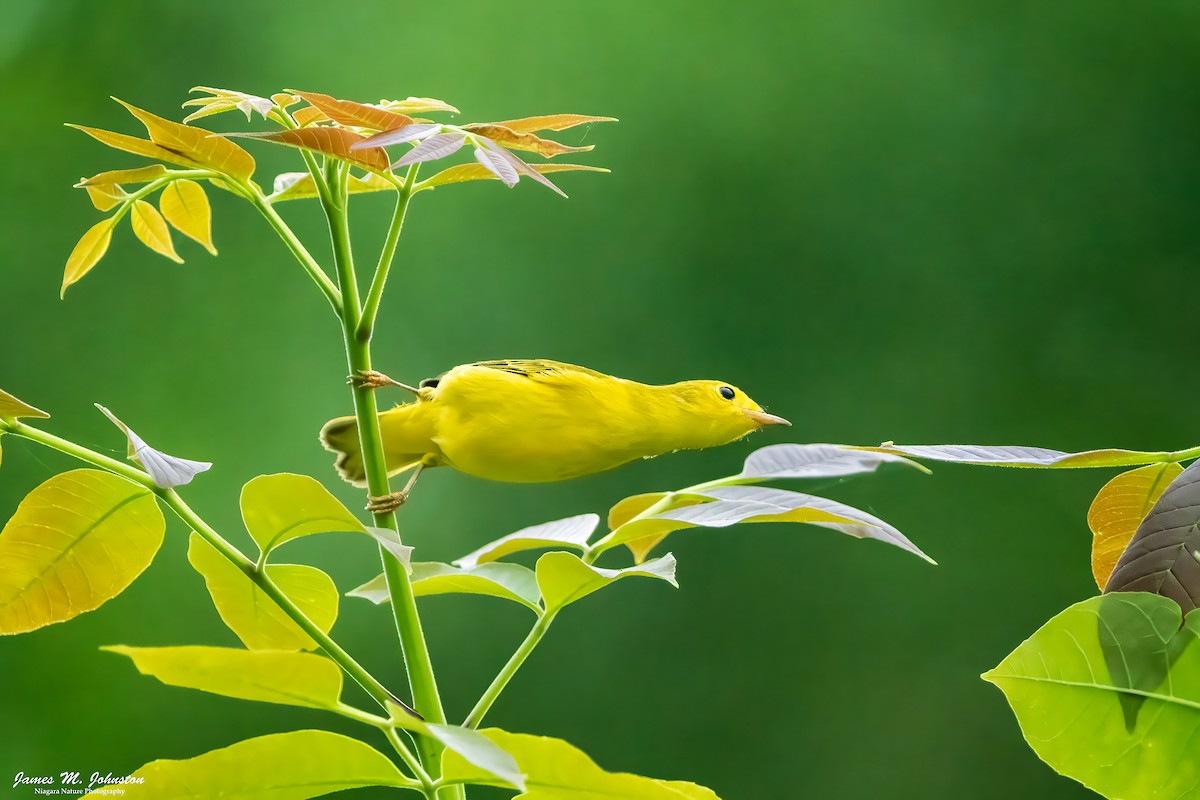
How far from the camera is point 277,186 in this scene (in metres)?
0.47

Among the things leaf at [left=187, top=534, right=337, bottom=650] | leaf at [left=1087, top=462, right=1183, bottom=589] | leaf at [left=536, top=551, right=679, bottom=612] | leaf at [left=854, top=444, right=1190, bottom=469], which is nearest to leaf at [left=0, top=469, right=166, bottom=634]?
leaf at [left=187, top=534, right=337, bottom=650]

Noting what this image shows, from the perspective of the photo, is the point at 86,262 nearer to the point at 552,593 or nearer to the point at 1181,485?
the point at 552,593

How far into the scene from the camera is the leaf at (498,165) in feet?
0.99

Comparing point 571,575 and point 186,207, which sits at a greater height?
point 186,207

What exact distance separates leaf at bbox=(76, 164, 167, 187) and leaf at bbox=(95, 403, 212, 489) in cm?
7

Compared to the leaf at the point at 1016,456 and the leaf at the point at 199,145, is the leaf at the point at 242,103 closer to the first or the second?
the leaf at the point at 199,145

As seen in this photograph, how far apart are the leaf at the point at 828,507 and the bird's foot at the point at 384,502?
4.0 inches

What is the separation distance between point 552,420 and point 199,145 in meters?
0.15

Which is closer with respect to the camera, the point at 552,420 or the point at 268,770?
the point at 268,770

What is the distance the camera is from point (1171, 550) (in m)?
0.34

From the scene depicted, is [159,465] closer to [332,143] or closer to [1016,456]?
[332,143]

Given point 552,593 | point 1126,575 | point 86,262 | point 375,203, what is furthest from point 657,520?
point 375,203

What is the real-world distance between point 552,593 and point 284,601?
0.08 meters

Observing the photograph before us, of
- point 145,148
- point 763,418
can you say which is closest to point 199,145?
point 145,148
